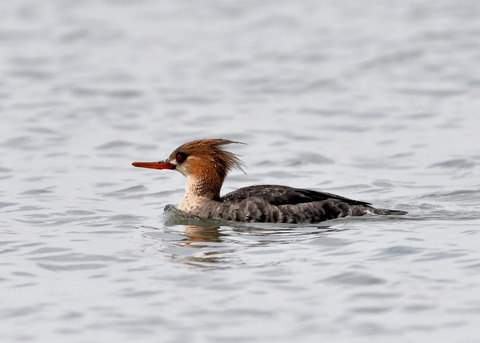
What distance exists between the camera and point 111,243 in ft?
37.0

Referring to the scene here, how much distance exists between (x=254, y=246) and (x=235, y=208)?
141 cm

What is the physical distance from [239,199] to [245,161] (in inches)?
165

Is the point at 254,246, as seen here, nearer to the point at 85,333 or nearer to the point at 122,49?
the point at 85,333

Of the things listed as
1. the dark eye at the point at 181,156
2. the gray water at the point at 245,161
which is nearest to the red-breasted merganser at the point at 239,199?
the dark eye at the point at 181,156

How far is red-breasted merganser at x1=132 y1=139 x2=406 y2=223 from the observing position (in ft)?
39.9

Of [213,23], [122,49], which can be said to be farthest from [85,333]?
[213,23]

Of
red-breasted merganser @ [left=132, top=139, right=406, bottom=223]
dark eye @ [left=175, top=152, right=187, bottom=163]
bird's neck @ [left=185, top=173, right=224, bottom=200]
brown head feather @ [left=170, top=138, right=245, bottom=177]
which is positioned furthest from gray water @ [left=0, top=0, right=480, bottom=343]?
brown head feather @ [left=170, top=138, right=245, bottom=177]

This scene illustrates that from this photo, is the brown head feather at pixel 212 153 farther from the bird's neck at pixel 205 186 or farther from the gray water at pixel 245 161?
the gray water at pixel 245 161

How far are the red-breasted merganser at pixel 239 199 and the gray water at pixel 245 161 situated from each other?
221 mm

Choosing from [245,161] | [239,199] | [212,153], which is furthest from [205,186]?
[245,161]

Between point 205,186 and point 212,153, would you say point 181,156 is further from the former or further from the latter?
point 205,186

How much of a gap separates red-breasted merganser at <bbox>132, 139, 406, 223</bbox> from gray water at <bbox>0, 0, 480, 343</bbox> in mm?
221

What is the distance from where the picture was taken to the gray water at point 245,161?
28.7 ft

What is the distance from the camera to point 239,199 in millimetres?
12391
